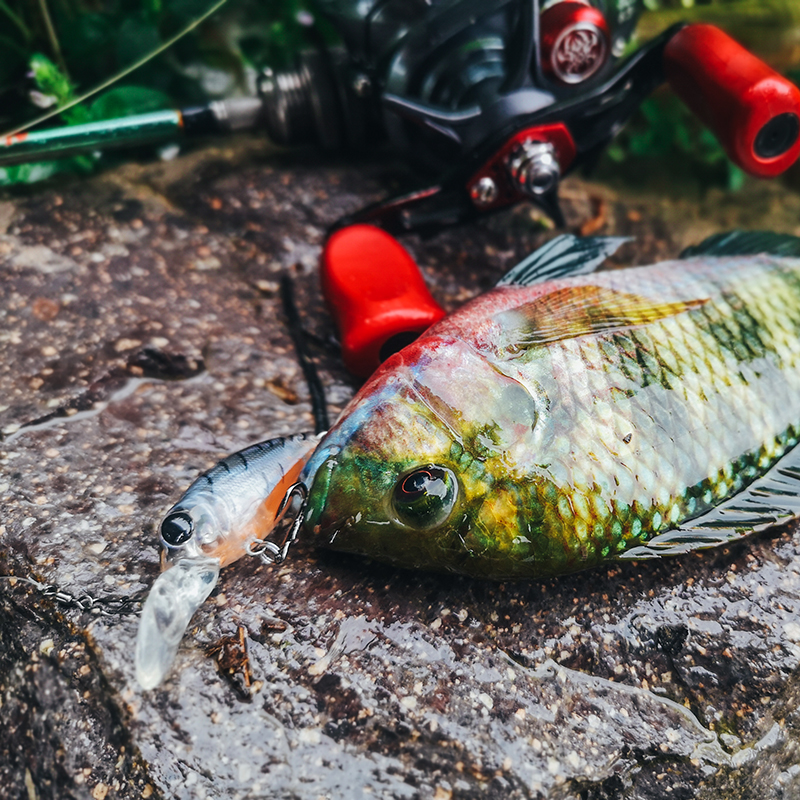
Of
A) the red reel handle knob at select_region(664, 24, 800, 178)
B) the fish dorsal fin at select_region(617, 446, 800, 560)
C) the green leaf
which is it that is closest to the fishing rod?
the red reel handle knob at select_region(664, 24, 800, 178)

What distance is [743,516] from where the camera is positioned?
1.73m

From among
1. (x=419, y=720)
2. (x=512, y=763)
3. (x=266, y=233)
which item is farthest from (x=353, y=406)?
(x=266, y=233)

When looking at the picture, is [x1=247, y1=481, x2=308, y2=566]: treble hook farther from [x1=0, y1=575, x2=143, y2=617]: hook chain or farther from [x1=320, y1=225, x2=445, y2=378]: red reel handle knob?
[x1=320, y1=225, x2=445, y2=378]: red reel handle knob

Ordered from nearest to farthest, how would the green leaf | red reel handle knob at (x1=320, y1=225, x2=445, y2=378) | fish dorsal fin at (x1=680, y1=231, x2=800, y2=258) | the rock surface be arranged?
the rock surface
red reel handle knob at (x1=320, y1=225, x2=445, y2=378)
fish dorsal fin at (x1=680, y1=231, x2=800, y2=258)
the green leaf

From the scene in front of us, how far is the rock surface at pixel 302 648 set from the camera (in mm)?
1477

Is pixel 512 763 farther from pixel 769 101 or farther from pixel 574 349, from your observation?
pixel 769 101

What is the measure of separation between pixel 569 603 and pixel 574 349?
59cm

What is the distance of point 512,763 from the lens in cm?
150

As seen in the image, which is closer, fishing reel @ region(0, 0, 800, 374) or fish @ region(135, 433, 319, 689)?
fish @ region(135, 433, 319, 689)

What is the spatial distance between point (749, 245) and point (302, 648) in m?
1.71

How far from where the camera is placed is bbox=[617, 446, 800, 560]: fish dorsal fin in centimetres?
165

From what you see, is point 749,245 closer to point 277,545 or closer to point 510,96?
point 510,96

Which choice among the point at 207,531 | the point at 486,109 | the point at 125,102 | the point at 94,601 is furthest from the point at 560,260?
the point at 125,102

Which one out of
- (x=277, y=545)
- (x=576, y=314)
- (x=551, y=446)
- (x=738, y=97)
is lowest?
(x=277, y=545)
